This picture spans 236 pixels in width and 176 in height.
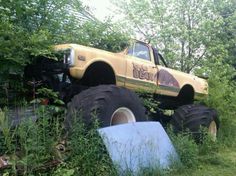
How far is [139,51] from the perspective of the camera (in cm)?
780

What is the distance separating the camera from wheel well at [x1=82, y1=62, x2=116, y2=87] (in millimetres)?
6377

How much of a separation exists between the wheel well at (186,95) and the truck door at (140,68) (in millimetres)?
1538

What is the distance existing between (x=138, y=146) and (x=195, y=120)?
2929 millimetres

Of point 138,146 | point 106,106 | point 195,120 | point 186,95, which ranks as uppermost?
point 186,95

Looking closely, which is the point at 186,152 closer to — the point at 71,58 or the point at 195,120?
the point at 195,120

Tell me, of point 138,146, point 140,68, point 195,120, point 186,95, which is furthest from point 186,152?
point 186,95

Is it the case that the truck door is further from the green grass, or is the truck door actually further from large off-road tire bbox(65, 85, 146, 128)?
the green grass

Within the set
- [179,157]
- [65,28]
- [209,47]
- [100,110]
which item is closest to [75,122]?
[100,110]

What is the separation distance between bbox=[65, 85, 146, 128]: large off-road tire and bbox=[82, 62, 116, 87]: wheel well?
31.3 inches

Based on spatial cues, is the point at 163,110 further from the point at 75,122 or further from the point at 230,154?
the point at 75,122

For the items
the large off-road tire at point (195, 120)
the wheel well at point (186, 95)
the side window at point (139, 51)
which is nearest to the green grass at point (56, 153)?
the large off-road tire at point (195, 120)

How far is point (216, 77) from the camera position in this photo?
33.5 ft

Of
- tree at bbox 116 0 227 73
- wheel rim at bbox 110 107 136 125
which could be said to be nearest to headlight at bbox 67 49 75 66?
wheel rim at bbox 110 107 136 125

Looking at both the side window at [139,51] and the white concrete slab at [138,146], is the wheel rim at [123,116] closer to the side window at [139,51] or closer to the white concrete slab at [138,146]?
the white concrete slab at [138,146]
